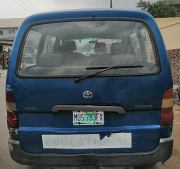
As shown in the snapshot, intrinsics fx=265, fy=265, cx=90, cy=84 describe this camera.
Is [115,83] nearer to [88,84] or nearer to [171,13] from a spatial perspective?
[88,84]

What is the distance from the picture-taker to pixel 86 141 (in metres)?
2.46

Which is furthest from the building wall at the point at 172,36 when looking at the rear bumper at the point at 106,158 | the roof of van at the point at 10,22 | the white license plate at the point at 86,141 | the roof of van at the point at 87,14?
the roof of van at the point at 10,22

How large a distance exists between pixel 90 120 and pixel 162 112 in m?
0.67

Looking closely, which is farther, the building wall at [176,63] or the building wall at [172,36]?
the building wall at [172,36]

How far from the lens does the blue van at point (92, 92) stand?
2.39m

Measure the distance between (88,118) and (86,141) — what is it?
22 cm

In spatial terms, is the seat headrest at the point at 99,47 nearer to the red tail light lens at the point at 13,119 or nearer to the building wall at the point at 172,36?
the red tail light lens at the point at 13,119

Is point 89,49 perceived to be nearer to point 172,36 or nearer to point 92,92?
point 92,92

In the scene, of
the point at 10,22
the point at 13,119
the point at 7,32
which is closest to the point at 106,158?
the point at 13,119

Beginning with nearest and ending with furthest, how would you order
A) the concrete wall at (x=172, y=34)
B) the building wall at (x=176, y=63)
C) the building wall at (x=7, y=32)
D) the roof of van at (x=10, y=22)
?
1. the building wall at (x=176, y=63)
2. the concrete wall at (x=172, y=34)
3. the building wall at (x=7, y=32)
4. the roof of van at (x=10, y=22)

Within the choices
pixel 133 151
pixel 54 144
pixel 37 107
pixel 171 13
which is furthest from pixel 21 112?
pixel 171 13

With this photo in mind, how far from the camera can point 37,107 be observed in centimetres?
246

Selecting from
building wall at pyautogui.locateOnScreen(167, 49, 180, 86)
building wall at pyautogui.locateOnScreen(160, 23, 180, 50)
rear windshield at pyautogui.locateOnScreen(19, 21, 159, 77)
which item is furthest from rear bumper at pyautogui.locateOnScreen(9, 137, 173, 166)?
building wall at pyautogui.locateOnScreen(160, 23, 180, 50)

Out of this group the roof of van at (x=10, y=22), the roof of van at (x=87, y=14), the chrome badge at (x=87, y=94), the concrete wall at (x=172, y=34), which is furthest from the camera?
the roof of van at (x=10, y=22)
